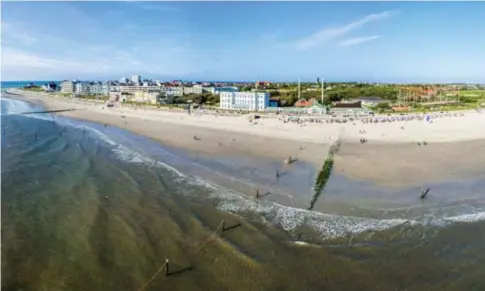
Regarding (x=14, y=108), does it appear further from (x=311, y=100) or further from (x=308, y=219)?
(x=308, y=219)

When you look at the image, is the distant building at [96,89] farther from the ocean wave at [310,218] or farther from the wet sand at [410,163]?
the ocean wave at [310,218]

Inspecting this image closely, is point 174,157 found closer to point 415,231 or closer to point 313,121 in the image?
point 415,231

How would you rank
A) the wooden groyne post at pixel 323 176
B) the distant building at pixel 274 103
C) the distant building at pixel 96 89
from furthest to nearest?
the distant building at pixel 96 89 < the distant building at pixel 274 103 < the wooden groyne post at pixel 323 176

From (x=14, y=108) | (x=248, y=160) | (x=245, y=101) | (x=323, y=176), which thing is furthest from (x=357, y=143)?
(x=14, y=108)

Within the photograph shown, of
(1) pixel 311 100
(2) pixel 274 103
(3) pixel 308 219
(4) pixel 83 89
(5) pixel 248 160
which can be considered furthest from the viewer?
(4) pixel 83 89

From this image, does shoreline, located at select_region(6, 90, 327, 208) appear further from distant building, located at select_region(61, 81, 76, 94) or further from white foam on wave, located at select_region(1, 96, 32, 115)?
distant building, located at select_region(61, 81, 76, 94)

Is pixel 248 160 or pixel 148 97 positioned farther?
pixel 148 97

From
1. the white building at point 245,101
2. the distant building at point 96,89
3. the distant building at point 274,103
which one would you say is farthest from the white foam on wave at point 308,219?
the distant building at point 96,89
